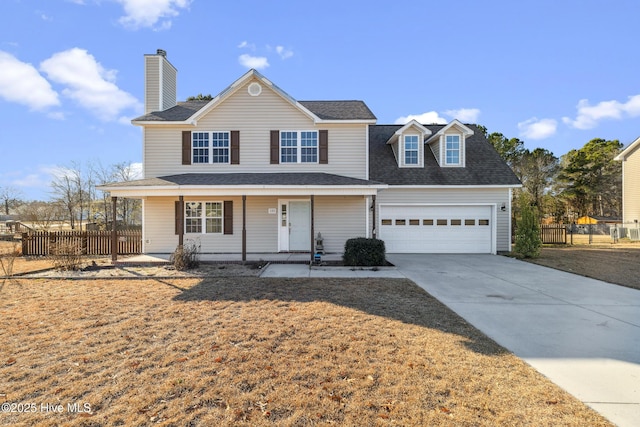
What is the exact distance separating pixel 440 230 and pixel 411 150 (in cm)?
425

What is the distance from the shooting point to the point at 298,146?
13531 mm

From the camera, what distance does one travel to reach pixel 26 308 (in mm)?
6062

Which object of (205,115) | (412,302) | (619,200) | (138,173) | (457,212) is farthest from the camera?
(619,200)

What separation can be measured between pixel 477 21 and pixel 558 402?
14.1m

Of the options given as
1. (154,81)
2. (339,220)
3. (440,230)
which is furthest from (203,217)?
(440,230)

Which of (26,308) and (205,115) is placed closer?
(26,308)

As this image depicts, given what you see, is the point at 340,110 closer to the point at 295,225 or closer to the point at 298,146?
the point at 298,146

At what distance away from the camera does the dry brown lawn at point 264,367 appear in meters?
2.82

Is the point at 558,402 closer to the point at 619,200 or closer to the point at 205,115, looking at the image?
the point at 205,115

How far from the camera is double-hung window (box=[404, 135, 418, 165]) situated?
15.4 metres

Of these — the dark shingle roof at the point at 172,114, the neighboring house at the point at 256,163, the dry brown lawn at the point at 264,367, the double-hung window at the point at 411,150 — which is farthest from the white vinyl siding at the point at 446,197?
the dark shingle roof at the point at 172,114

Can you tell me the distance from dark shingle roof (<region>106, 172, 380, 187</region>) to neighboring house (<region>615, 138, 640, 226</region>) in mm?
22151

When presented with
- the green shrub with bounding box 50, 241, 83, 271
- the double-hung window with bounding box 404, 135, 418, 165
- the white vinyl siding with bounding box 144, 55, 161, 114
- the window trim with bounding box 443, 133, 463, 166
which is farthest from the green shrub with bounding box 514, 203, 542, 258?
the white vinyl siding with bounding box 144, 55, 161, 114

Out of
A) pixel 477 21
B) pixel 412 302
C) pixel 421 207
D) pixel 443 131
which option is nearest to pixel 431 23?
pixel 477 21
